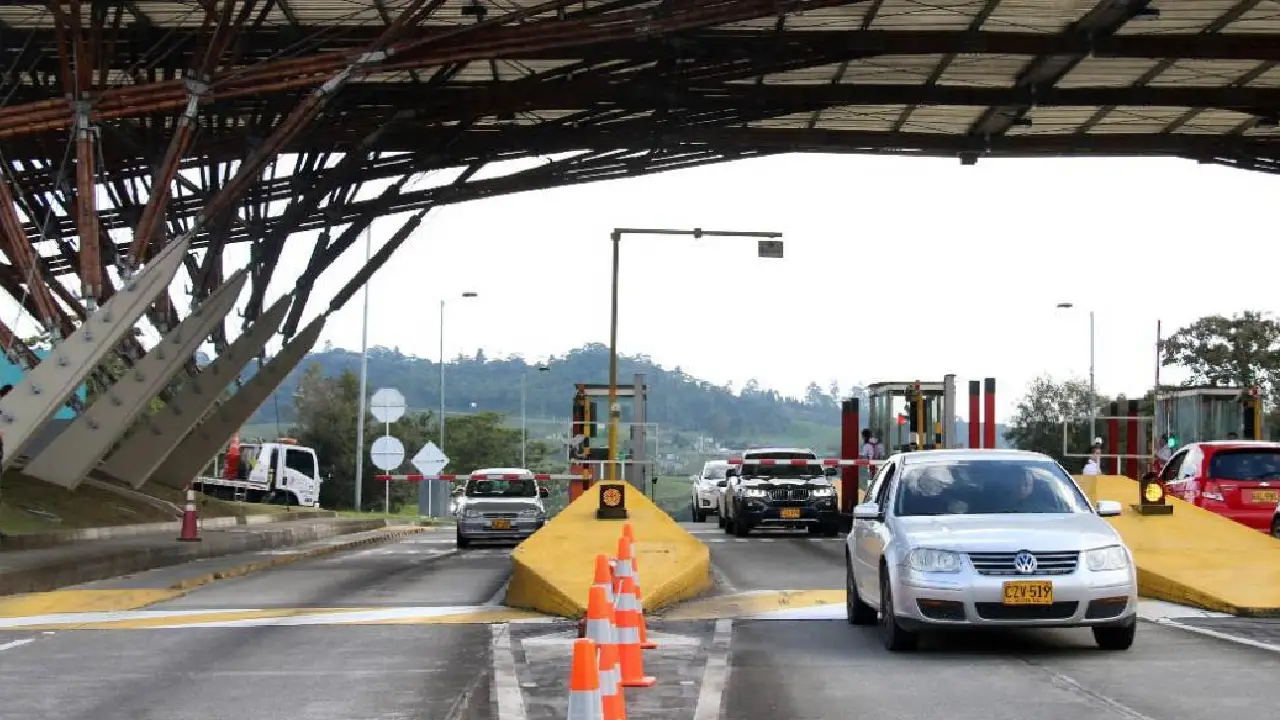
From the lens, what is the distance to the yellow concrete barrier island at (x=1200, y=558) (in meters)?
18.2

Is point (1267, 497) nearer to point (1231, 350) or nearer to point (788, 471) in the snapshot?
point (788, 471)

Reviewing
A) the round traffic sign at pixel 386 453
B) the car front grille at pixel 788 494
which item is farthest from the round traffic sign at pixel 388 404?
the car front grille at pixel 788 494

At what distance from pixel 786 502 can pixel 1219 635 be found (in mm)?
21598

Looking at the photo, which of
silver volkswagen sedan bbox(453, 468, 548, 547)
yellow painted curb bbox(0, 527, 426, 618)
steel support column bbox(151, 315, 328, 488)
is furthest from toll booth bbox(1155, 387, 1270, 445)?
yellow painted curb bbox(0, 527, 426, 618)

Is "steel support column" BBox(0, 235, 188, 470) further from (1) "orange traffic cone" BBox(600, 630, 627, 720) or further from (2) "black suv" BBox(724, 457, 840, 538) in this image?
(1) "orange traffic cone" BBox(600, 630, 627, 720)

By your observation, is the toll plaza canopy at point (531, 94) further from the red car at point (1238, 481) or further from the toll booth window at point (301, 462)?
the toll booth window at point (301, 462)

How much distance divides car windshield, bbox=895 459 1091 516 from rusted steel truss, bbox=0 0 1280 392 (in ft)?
47.1

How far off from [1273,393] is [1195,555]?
8018cm

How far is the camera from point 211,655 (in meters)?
15.0

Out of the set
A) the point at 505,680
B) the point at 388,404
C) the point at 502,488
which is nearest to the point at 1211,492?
the point at 502,488

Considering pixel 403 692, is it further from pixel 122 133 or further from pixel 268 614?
pixel 122 133

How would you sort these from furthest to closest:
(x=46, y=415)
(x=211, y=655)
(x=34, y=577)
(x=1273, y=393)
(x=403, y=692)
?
1. (x=1273, y=393)
2. (x=46, y=415)
3. (x=34, y=577)
4. (x=211, y=655)
5. (x=403, y=692)

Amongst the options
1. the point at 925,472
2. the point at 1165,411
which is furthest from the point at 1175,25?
the point at 925,472

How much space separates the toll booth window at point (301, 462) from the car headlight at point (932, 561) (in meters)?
52.8
